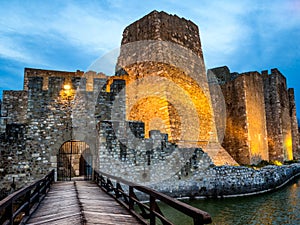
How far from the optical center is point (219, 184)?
1149cm

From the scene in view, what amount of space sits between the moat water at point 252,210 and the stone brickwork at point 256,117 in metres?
7.09

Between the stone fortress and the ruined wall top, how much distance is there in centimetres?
7

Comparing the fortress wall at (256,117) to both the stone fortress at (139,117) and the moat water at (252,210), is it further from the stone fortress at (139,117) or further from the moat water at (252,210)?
the moat water at (252,210)

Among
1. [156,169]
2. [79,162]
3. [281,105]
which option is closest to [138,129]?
[156,169]

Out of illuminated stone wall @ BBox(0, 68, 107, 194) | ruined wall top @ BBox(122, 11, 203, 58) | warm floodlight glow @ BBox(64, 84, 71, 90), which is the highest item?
ruined wall top @ BBox(122, 11, 203, 58)

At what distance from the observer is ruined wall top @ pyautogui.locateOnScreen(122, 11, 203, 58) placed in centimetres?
1414

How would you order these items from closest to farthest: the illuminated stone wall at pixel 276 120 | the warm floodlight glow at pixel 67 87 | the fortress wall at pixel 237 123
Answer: the warm floodlight glow at pixel 67 87, the fortress wall at pixel 237 123, the illuminated stone wall at pixel 276 120

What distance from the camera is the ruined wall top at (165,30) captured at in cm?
1414

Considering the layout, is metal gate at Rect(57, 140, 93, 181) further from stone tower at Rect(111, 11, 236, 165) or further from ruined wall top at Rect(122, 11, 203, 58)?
ruined wall top at Rect(122, 11, 203, 58)

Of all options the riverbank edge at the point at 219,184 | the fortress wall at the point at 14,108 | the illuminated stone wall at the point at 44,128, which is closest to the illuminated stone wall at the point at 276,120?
the riverbank edge at the point at 219,184

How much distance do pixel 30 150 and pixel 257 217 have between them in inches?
345

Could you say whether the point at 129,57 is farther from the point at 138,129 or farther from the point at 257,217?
the point at 257,217

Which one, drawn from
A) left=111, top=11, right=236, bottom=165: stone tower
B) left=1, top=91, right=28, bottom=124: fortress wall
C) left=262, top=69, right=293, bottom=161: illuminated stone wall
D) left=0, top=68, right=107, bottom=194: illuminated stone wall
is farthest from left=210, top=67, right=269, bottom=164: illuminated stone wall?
left=1, top=91, right=28, bottom=124: fortress wall

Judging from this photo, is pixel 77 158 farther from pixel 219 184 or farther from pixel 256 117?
pixel 256 117
